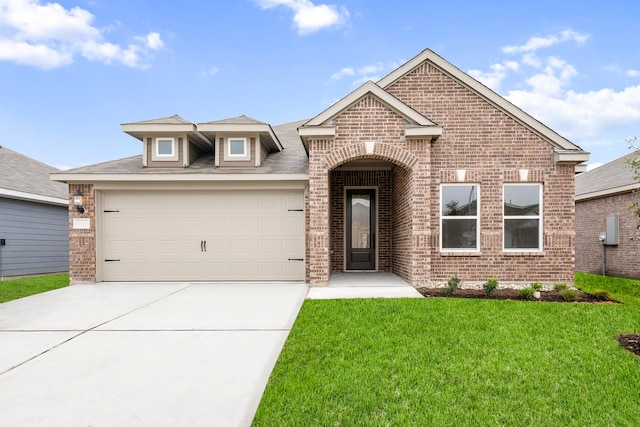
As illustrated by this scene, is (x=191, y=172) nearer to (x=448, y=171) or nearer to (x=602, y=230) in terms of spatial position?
(x=448, y=171)

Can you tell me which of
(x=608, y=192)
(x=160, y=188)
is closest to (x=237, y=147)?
(x=160, y=188)

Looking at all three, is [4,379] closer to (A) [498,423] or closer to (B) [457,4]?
(A) [498,423]

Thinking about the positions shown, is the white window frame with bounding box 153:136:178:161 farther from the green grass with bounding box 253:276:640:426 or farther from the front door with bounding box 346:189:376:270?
the green grass with bounding box 253:276:640:426

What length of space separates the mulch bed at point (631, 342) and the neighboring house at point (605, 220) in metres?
9.30

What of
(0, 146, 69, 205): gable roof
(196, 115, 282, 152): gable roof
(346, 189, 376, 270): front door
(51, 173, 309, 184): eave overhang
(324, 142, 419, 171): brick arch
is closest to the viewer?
(324, 142, 419, 171): brick arch

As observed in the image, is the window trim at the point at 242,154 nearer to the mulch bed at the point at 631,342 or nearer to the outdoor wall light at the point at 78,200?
the outdoor wall light at the point at 78,200

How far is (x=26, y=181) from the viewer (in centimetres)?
1427

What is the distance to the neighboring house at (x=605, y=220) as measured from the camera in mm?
13125

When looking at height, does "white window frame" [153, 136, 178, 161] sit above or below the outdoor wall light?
above

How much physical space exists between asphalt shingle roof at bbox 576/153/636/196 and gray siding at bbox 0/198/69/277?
21.5m

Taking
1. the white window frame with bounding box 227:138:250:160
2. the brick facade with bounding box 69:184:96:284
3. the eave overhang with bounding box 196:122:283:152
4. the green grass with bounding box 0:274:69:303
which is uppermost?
the eave overhang with bounding box 196:122:283:152

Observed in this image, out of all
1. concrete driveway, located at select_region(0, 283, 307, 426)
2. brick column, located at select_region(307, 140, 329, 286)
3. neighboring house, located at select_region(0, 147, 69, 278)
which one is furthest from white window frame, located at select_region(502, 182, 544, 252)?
neighboring house, located at select_region(0, 147, 69, 278)

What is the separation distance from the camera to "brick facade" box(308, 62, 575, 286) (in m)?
9.11

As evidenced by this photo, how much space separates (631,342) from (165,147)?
37.5 ft
